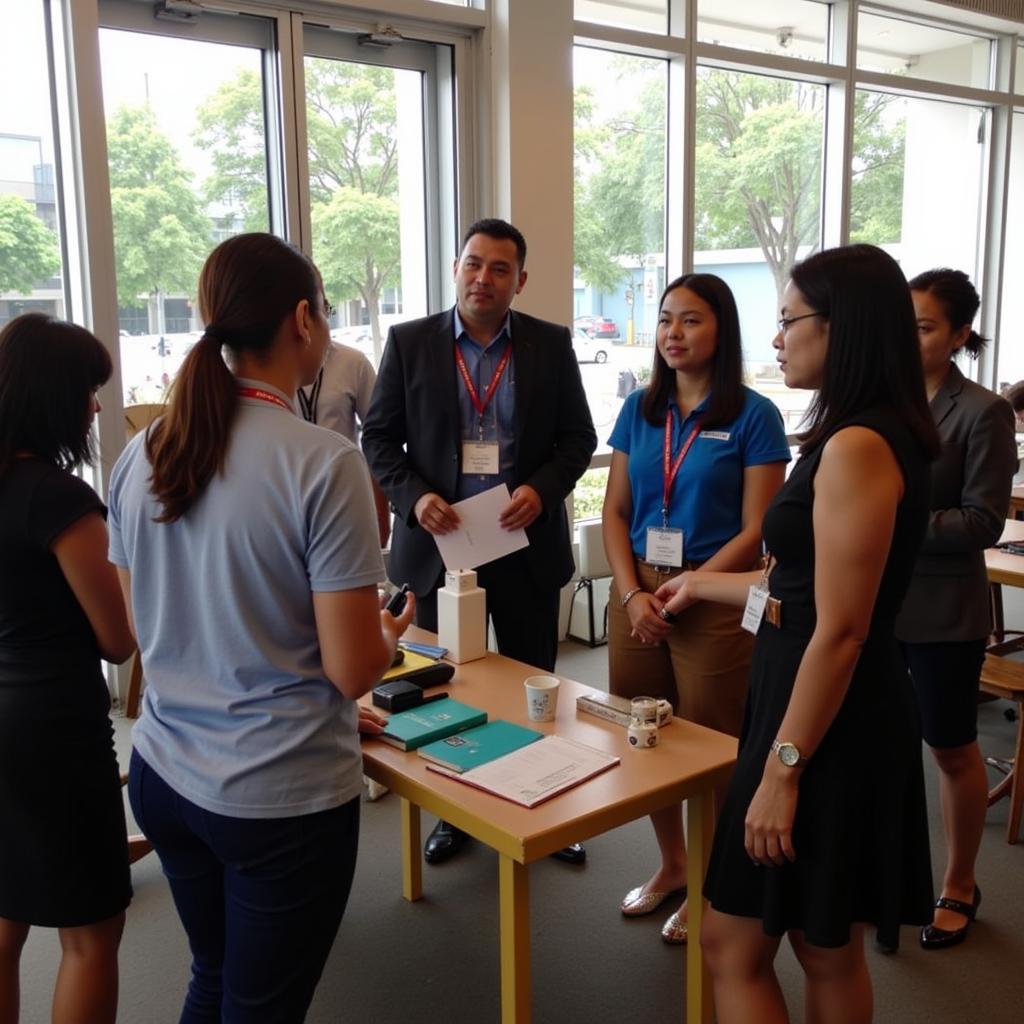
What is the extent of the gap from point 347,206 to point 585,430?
74.4 inches

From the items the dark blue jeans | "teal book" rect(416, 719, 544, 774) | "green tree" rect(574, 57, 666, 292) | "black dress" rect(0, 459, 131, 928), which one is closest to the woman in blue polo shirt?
"teal book" rect(416, 719, 544, 774)

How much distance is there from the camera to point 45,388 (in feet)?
5.31

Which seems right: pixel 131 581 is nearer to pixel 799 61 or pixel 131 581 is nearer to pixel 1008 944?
pixel 1008 944

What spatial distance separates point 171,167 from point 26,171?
19.3 inches

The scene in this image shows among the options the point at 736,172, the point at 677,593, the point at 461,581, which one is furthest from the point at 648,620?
the point at 736,172

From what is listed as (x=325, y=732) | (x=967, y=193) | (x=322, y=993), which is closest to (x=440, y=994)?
(x=322, y=993)

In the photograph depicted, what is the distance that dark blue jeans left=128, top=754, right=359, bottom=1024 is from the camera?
1.33m

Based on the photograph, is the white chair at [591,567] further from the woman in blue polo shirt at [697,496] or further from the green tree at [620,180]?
the woman in blue polo shirt at [697,496]

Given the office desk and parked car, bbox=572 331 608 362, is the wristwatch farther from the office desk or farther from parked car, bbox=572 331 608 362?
parked car, bbox=572 331 608 362

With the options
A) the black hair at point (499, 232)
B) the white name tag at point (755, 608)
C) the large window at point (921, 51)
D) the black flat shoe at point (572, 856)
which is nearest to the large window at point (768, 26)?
the large window at point (921, 51)

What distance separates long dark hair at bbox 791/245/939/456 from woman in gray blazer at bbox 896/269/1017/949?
0.99m

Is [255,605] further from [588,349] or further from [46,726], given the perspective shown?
[588,349]

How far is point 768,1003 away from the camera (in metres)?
1.52

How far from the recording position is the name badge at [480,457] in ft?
8.71
